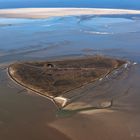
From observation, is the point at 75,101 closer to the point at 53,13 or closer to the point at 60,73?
the point at 60,73

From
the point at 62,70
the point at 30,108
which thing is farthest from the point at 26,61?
the point at 30,108

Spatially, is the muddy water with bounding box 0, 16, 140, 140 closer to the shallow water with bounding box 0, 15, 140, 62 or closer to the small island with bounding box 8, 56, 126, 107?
the shallow water with bounding box 0, 15, 140, 62

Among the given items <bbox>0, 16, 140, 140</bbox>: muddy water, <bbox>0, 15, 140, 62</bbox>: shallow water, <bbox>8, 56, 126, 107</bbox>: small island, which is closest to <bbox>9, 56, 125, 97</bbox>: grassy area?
<bbox>8, 56, 126, 107</bbox>: small island

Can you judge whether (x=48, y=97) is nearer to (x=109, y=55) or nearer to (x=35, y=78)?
(x=35, y=78)

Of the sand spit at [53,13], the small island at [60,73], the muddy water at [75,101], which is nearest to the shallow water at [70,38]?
the muddy water at [75,101]

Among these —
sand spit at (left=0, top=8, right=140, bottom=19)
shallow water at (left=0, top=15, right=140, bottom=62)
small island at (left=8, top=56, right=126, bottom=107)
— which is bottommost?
sand spit at (left=0, top=8, right=140, bottom=19)

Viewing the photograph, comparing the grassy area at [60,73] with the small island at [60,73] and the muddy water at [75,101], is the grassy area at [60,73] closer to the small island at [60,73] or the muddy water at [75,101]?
the small island at [60,73]
